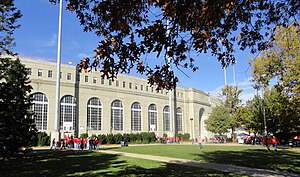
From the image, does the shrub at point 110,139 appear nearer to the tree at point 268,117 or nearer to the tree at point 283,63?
the tree at point 268,117

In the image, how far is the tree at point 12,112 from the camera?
1970 cm

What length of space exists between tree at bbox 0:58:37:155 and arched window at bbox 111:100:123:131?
36578 mm

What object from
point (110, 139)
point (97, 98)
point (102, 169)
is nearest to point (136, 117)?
point (97, 98)

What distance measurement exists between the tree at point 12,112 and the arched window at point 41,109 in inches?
1014

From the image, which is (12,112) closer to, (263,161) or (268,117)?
(263,161)

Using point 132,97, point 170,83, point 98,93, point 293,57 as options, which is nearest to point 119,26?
point 170,83

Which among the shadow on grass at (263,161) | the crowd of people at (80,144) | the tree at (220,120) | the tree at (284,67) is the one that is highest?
the tree at (284,67)

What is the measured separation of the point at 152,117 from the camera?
7269cm

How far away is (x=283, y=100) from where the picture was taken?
98.2ft

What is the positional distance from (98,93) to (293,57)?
4150 cm

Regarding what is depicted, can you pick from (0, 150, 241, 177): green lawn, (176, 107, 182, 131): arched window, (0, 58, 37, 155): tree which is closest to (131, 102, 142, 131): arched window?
(176, 107, 182, 131): arched window

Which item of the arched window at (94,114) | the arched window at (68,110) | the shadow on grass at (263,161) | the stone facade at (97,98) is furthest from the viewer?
the arched window at (94,114)

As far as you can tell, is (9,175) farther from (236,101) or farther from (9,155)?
(236,101)

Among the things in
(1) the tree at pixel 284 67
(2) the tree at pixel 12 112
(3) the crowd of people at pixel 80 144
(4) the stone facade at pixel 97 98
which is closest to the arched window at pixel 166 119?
(4) the stone facade at pixel 97 98
